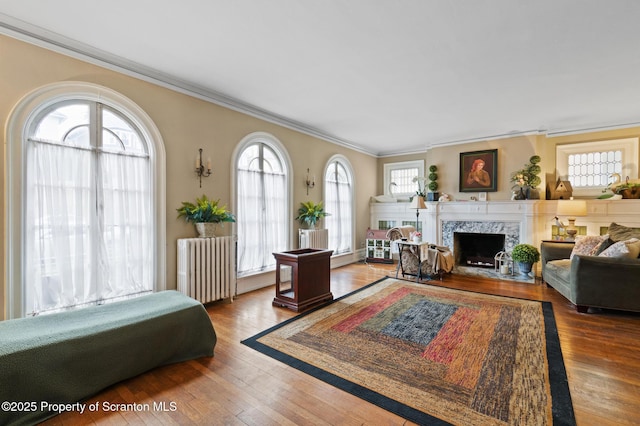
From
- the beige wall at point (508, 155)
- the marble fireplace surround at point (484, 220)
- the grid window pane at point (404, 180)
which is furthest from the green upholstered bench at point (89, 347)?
the grid window pane at point (404, 180)

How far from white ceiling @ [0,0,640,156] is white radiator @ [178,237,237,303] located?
2.06 metres

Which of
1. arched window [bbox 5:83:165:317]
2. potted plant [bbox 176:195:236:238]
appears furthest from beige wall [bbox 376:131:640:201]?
arched window [bbox 5:83:165:317]

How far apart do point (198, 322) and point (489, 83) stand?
4.35 metres

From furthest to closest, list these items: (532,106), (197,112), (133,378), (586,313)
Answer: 1. (532,106)
2. (197,112)
3. (586,313)
4. (133,378)

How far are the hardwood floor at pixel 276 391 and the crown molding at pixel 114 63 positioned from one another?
306cm

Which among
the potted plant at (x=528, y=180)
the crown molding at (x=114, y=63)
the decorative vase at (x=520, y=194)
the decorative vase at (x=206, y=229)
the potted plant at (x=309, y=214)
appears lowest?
the decorative vase at (x=206, y=229)

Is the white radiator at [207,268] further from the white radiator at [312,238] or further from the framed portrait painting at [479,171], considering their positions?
the framed portrait painting at [479,171]

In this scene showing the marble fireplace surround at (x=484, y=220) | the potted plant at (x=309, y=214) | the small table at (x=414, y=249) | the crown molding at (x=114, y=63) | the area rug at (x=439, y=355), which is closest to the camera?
the area rug at (x=439, y=355)

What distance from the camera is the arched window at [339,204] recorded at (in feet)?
21.6

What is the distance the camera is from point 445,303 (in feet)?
13.2

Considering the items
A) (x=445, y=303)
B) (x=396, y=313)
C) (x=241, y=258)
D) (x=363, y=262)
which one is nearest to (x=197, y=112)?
(x=241, y=258)

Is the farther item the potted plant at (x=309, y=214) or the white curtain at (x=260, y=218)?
the potted plant at (x=309, y=214)

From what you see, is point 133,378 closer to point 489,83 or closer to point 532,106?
point 489,83

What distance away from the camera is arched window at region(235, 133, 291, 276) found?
465 cm
